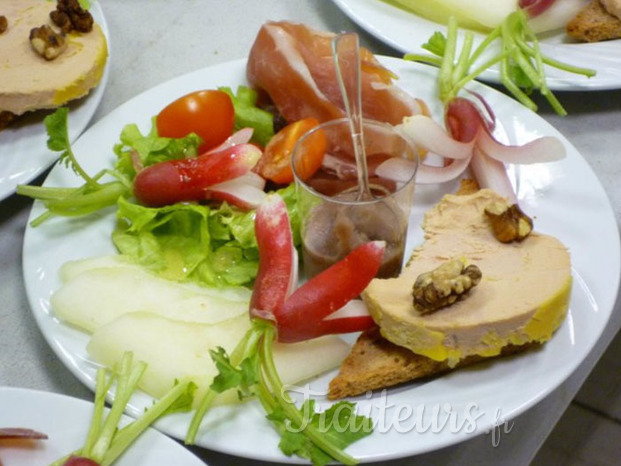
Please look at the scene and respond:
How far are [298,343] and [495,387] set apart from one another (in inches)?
10.7

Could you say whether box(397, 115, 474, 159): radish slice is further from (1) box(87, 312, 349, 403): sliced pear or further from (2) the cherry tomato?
(1) box(87, 312, 349, 403): sliced pear

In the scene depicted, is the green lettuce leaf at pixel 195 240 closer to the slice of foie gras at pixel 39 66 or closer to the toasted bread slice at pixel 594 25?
the slice of foie gras at pixel 39 66

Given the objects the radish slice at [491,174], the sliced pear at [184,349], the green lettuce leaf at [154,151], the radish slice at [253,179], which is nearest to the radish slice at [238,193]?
the radish slice at [253,179]

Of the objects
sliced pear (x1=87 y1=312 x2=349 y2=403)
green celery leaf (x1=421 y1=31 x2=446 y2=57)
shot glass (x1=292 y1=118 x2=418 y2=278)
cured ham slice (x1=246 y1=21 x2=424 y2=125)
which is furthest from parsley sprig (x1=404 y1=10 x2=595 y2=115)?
sliced pear (x1=87 y1=312 x2=349 y2=403)

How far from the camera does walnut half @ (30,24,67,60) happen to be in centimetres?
155

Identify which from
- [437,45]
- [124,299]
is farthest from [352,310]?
[437,45]

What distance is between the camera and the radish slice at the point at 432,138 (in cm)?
137

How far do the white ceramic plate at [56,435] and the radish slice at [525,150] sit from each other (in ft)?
2.49

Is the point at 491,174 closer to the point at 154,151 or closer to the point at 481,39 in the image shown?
the point at 481,39

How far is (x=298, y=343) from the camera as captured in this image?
111 cm

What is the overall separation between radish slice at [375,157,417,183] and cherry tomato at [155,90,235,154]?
12.7 inches

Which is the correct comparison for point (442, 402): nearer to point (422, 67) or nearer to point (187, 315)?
point (187, 315)

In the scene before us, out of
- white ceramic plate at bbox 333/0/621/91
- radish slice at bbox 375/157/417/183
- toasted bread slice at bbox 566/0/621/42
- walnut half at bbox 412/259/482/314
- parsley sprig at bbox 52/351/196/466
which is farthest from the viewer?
toasted bread slice at bbox 566/0/621/42

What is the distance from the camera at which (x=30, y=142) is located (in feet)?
4.85
